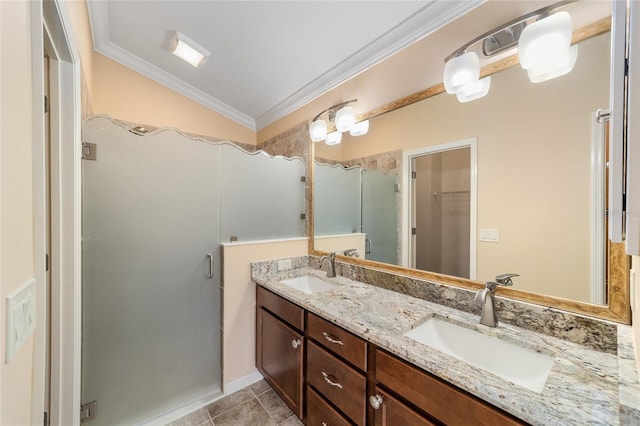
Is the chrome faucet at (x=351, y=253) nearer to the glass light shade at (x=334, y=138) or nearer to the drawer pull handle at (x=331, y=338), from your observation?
the drawer pull handle at (x=331, y=338)

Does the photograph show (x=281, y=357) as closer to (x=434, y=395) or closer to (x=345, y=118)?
(x=434, y=395)

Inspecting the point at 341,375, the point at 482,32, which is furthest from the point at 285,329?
the point at 482,32

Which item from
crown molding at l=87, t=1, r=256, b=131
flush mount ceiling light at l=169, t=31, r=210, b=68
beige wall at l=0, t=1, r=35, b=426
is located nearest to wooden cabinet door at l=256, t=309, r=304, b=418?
beige wall at l=0, t=1, r=35, b=426

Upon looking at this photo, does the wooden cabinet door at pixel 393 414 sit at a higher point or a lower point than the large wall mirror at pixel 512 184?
lower

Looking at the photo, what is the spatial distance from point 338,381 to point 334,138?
5.64ft

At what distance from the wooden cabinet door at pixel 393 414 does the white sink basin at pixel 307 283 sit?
97 centimetres

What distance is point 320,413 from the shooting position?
1382 millimetres

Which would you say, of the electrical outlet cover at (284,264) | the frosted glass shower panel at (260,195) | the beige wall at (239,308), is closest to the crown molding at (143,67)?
the frosted glass shower panel at (260,195)

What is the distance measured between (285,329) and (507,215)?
56.2 inches

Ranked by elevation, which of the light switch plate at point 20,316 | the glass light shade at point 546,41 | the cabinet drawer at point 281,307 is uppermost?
the glass light shade at point 546,41

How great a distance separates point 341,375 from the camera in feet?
4.05

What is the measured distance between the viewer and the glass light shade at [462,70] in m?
1.24

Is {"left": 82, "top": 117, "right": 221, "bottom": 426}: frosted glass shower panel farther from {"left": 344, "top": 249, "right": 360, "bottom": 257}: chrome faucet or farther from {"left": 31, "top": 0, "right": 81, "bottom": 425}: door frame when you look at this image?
{"left": 344, "top": 249, "right": 360, "bottom": 257}: chrome faucet

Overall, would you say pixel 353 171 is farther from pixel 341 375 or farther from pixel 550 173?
pixel 341 375
